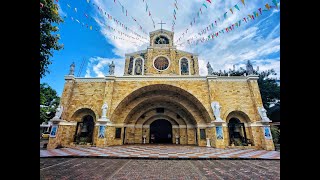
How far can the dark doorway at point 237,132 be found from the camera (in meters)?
12.2

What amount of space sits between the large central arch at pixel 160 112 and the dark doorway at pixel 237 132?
83.7 inches

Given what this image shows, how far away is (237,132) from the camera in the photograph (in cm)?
1266

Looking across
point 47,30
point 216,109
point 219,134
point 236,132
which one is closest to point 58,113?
point 47,30

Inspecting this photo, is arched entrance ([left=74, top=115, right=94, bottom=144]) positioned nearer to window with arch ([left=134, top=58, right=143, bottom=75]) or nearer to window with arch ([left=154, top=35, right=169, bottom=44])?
window with arch ([left=134, top=58, right=143, bottom=75])

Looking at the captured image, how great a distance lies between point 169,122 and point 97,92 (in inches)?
323

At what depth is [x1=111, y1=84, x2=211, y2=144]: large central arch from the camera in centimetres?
1334

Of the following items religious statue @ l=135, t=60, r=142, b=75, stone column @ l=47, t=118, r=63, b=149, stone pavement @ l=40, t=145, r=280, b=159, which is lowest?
stone pavement @ l=40, t=145, r=280, b=159

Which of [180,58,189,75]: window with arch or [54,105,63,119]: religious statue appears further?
[180,58,189,75]: window with arch

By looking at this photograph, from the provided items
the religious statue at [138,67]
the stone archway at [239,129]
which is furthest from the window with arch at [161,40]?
the stone archway at [239,129]

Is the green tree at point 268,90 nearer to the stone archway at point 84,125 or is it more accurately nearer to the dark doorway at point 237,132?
the dark doorway at point 237,132

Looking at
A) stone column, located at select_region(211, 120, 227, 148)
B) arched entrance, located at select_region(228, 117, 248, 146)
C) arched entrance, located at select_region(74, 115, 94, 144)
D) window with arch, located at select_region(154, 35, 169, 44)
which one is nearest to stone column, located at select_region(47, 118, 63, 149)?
arched entrance, located at select_region(74, 115, 94, 144)

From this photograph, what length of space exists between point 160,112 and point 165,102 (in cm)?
133
